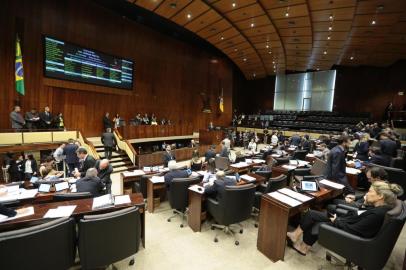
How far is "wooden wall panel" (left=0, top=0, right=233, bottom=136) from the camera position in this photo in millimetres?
8078

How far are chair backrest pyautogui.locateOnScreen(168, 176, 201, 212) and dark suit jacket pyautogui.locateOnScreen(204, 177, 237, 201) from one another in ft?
1.52

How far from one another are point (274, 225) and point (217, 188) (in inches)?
39.5

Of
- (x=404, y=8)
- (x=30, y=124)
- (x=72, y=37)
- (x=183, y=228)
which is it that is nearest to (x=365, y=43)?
(x=404, y=8)

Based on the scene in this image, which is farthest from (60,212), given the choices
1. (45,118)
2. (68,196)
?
(45,118)

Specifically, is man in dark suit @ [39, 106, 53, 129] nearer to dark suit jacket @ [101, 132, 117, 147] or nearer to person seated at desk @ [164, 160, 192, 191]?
dark suit jacket @ [101, 132, 117, 147]

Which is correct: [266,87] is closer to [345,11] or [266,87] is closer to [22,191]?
[345,11]

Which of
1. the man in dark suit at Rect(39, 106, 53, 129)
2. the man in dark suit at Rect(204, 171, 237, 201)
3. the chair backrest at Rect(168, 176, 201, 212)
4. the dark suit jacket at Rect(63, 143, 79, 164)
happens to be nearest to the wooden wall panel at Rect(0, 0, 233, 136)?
the man in dark suit at Rect(39, 106, 53, 129)

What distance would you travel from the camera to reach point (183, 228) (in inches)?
153

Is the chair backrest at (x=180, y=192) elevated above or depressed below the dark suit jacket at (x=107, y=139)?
below

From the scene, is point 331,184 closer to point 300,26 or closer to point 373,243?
point 373,243

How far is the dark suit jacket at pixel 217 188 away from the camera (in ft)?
11.3

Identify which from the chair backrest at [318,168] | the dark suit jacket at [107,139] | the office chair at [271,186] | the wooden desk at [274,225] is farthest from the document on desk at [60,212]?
the dark suit jacket at [107,139]

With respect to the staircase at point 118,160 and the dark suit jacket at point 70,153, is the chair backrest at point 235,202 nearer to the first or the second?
the dark suit jacket at point 70,153

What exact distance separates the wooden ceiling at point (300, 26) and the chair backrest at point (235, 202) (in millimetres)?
6996
